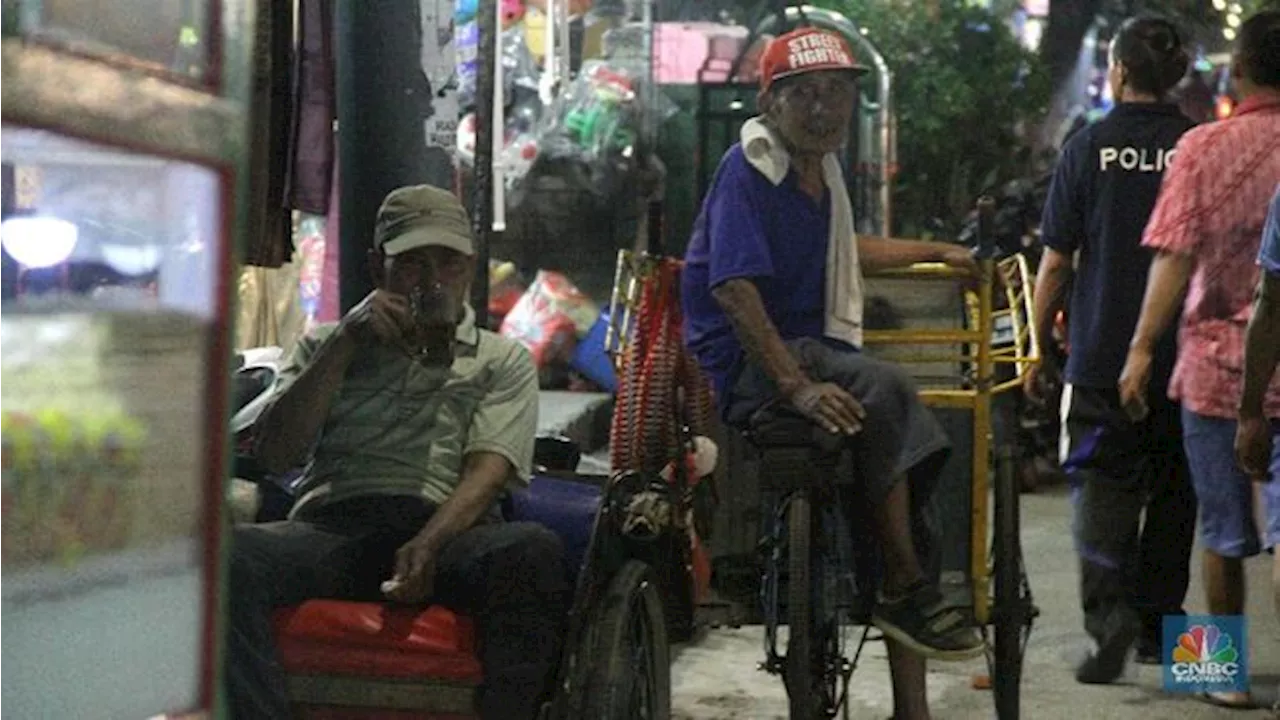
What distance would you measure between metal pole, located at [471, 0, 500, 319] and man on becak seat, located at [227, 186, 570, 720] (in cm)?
154

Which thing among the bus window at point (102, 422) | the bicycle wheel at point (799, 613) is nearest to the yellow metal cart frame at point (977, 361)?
the bicycle wheel at point (799, 613)

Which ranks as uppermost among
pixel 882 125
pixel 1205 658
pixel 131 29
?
pixel 882 125

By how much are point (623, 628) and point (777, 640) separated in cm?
134

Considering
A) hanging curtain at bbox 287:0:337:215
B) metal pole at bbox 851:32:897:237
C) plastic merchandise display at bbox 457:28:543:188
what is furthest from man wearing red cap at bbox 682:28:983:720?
metal pole at bbox 851:32:897:237

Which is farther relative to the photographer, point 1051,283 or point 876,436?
point 1051,283

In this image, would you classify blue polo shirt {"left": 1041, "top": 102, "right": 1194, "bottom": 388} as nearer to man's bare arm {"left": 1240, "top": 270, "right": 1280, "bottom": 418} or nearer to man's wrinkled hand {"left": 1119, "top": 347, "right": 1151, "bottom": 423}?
man's wrinkled hand {"left": 1119, "top": 347, "right": 1151, "bottom": 423}

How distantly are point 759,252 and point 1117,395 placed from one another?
2129mm

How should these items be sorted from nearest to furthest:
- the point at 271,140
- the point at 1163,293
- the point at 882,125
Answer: the point at 271,140, the point at 1163,293, the point at 882,125

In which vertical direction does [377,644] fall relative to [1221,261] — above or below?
below

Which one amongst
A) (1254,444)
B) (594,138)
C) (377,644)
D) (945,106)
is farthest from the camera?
(945,106)

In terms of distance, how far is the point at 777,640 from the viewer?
572 centimetres

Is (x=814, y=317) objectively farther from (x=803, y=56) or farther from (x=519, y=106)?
(x=519, y=106)

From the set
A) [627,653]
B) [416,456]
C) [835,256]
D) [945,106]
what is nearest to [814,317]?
[835,256]

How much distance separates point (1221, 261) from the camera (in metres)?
6.51
